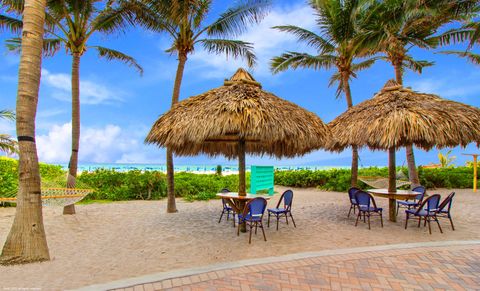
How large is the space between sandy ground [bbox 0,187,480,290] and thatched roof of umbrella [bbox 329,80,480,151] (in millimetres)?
1909

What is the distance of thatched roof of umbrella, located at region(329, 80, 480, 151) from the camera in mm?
6141

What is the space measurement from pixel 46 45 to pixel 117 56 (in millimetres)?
2347

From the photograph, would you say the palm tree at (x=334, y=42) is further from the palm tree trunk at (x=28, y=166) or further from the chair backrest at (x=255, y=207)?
the palm tree trunk at (x=28, y=166)

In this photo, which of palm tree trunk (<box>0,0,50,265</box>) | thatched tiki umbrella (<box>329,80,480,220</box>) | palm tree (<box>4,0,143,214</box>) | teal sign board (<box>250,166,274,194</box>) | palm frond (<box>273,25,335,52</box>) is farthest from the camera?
teal sign board (<box>250,166,274,194</box>)

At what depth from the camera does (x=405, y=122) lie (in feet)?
20.4

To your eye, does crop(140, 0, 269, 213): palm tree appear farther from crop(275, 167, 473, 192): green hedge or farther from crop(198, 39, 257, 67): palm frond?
crop(275, 167, 473, 192): green hedge

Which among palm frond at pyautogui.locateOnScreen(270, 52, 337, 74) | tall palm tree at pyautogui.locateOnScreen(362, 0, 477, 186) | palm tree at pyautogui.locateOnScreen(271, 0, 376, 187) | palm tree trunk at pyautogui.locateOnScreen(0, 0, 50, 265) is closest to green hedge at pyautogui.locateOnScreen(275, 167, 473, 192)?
tall palm tree at pyautogui.locateOnScreen(362, 0, 477, 186)

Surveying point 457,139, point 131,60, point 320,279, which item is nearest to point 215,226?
point 320,279

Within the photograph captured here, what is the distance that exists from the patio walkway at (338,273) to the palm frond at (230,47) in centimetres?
745

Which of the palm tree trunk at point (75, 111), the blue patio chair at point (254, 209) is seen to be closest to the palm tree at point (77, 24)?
the palm tree trunk at point (75, 111)

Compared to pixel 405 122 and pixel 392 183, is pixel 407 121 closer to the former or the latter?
pixel 405 122

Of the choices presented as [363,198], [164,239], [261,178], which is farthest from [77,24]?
[261,178]

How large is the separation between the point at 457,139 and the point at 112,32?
1000 cm

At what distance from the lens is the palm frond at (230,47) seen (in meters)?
9.89
